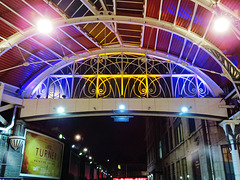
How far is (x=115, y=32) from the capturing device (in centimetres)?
1338

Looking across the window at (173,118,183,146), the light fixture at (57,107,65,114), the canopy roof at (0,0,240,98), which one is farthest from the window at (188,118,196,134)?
the light fixture at (57,107,65,114)

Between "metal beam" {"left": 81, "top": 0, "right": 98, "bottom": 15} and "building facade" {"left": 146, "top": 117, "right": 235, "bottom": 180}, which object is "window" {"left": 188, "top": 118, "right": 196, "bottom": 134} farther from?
"metal beam" {"left": 81, "top": 0, "right": 98, "bottom": 15}

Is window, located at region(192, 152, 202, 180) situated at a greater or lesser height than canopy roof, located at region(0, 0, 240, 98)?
lesser

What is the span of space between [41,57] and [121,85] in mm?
5362

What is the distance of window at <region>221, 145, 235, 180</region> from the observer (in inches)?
519

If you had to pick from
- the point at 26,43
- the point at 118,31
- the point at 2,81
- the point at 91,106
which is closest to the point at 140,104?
the point at 91,106

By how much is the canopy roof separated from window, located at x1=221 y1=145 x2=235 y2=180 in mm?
4072

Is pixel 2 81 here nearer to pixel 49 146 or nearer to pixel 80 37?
pixel 80 37

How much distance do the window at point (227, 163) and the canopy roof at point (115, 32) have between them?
13.4 ft

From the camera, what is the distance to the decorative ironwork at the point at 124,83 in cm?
1376

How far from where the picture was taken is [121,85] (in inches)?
543

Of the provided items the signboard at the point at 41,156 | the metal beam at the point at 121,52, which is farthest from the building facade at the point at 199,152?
the signboard at the point at 41,156

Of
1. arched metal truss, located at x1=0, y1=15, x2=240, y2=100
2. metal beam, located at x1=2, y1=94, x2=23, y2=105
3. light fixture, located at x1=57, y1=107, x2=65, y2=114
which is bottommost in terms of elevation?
light fixture, located at x1=57, y1=107, x2=65, y2=114

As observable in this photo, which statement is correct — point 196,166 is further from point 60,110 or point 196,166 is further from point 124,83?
point 60,110
